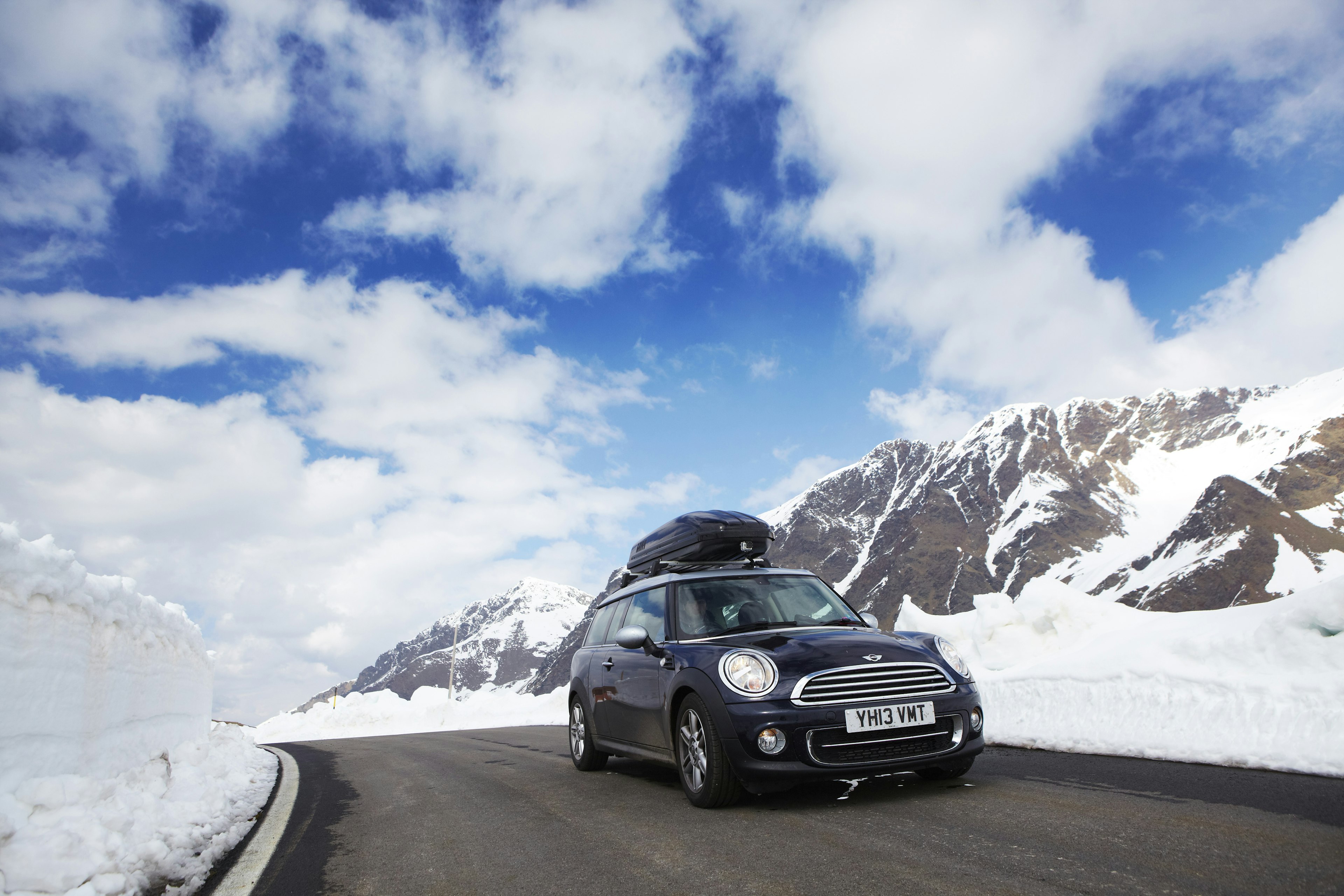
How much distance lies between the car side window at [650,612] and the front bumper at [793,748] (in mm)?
1418

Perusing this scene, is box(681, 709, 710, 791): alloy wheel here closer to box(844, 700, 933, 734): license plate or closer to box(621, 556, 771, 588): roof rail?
box(844, 700, 933, 734): license plate

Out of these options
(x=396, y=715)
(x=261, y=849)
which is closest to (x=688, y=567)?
(x=261, y=849)

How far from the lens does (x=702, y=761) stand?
5340 mm

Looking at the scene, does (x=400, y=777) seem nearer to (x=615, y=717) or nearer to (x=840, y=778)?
(x=615, y=717)

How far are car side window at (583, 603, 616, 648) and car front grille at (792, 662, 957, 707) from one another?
3.36 metres

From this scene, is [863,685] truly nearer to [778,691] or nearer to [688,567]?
[778,691]

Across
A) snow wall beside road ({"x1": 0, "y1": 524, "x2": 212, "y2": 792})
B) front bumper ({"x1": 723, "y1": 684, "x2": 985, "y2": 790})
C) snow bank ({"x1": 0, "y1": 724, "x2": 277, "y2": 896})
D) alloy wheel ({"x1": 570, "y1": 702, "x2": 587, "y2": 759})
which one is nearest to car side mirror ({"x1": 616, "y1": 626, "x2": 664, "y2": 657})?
front bumper ({"x1": 723, "y1": 684, "x2": 985, "y2": 790})

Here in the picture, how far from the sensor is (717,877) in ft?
12.1

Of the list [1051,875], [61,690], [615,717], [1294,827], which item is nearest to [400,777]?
[615,717]

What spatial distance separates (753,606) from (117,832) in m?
4.12

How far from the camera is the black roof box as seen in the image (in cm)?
832

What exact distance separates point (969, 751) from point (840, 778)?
0.99 metres

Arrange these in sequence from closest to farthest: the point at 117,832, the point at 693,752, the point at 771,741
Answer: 1. the point at 117,832
2. the point at 771,741
3. the point at 693,752

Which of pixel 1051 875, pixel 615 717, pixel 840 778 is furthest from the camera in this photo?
pixel 615 717
